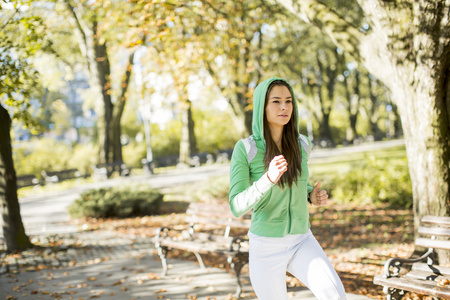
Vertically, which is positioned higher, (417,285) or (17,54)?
(17,54)

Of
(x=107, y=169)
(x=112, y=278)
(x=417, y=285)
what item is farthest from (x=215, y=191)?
(x=107, y=169)

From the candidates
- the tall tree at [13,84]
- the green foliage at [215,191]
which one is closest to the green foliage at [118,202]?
the green foliage at [215,191]

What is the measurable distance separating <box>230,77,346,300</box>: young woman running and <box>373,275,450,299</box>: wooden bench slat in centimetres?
129

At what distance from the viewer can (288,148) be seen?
2799 mm

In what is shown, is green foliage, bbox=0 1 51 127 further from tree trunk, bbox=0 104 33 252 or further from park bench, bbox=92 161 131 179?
park bench, bbox=92 161 131 179

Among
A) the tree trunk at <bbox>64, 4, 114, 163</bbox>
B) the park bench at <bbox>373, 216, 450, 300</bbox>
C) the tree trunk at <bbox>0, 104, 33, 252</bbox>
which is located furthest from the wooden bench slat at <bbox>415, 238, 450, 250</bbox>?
the tree trunk at <bbox>64, 4, 114, 163</bbox>

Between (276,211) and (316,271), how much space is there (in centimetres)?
43

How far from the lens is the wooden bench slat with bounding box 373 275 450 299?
3334mm

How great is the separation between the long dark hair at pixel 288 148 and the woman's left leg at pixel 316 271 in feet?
1.39

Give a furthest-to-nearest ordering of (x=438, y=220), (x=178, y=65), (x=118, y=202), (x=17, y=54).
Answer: (x=118, y=202), (x=178, y=65), (x=17, y=54), (x=438, y=220)

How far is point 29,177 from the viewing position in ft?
70.6

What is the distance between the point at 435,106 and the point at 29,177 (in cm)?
2097

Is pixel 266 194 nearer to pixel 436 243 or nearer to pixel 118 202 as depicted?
pixel 436 243

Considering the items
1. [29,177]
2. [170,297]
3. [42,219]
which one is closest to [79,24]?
[29,177]
